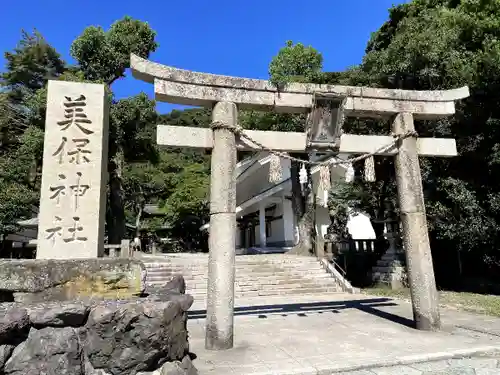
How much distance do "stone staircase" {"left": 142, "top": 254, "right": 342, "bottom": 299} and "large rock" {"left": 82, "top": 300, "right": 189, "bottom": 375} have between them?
869 cm

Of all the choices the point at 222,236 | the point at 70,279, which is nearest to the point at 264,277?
the point at 222,236

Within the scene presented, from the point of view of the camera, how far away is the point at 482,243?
10.7 m

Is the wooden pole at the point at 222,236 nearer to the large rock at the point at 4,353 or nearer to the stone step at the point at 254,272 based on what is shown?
the large rock at the point at 4,353

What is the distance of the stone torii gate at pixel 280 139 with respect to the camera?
5.70 metres

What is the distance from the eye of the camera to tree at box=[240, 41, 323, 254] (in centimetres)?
1900

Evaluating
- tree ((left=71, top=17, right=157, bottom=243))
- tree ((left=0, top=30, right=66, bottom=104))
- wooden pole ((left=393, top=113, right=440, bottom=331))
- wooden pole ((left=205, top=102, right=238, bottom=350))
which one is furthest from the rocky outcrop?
tree ((left=0, top=30, right=66, bottom=104))

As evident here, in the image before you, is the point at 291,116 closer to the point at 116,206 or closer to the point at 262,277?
→ the point at 262,277

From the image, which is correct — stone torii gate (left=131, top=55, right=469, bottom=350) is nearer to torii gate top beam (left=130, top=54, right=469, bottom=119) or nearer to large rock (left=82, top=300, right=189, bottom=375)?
torii gate top beam (left=130, top=54, right=469, bottom=119)

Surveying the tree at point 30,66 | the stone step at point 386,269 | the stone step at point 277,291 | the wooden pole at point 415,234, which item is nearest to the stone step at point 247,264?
the stone step at point 277,291

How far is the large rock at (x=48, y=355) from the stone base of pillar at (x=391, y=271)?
12.2m

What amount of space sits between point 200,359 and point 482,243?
9.79 meters

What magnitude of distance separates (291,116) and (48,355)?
16518mm

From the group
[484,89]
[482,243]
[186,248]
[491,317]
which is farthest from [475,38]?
[186,248]

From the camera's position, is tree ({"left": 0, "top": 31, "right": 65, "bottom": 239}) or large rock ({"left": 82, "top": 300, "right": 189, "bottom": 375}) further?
tree ({"left": 0, "top": 31, "right": 65, "bottom": 239})
